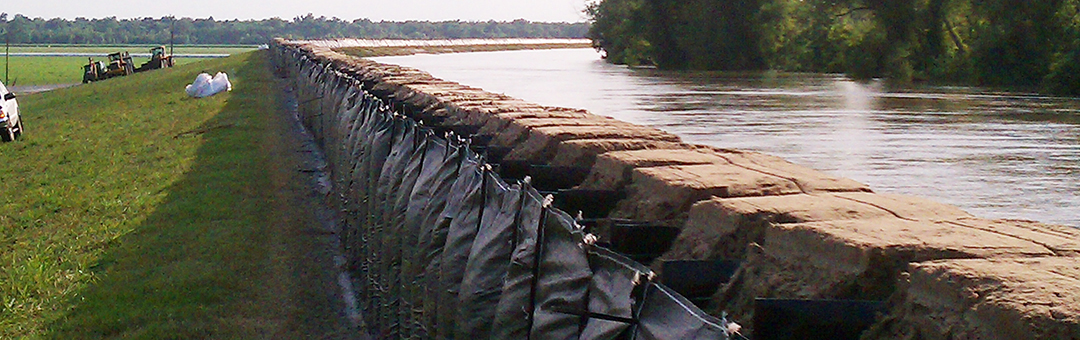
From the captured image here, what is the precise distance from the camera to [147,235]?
11.7 m

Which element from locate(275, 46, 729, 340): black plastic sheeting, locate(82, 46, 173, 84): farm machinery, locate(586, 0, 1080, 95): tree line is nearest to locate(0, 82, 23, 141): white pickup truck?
locate(275, 46, 729, 340): black plastic sheeting

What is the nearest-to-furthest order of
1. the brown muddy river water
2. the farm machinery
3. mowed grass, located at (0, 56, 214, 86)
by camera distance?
1. the brown muddy river water
2. the farm machinery
3. mowed grass, located at (0, 56, 214, 86)

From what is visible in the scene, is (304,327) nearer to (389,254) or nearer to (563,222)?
(389,254)

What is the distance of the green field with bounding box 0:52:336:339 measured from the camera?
843 cm

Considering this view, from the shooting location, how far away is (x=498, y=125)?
9172 mm

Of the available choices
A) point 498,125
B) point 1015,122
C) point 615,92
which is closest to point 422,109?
A: point 498,125

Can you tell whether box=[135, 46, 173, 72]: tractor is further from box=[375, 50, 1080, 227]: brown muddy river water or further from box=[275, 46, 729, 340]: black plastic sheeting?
box=[275, 46, 729, 340]: black plastic sheeting

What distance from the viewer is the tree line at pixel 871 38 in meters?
31.2

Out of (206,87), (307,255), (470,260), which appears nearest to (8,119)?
(206,87)

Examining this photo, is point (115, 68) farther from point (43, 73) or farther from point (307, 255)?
point (307, 255)

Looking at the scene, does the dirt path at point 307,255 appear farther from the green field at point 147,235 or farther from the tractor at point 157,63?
the tractor at point 157,63

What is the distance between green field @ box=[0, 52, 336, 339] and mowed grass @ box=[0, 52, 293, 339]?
0.06 ft

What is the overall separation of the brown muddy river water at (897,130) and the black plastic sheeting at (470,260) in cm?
459

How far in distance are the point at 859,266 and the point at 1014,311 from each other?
31.2 inches
